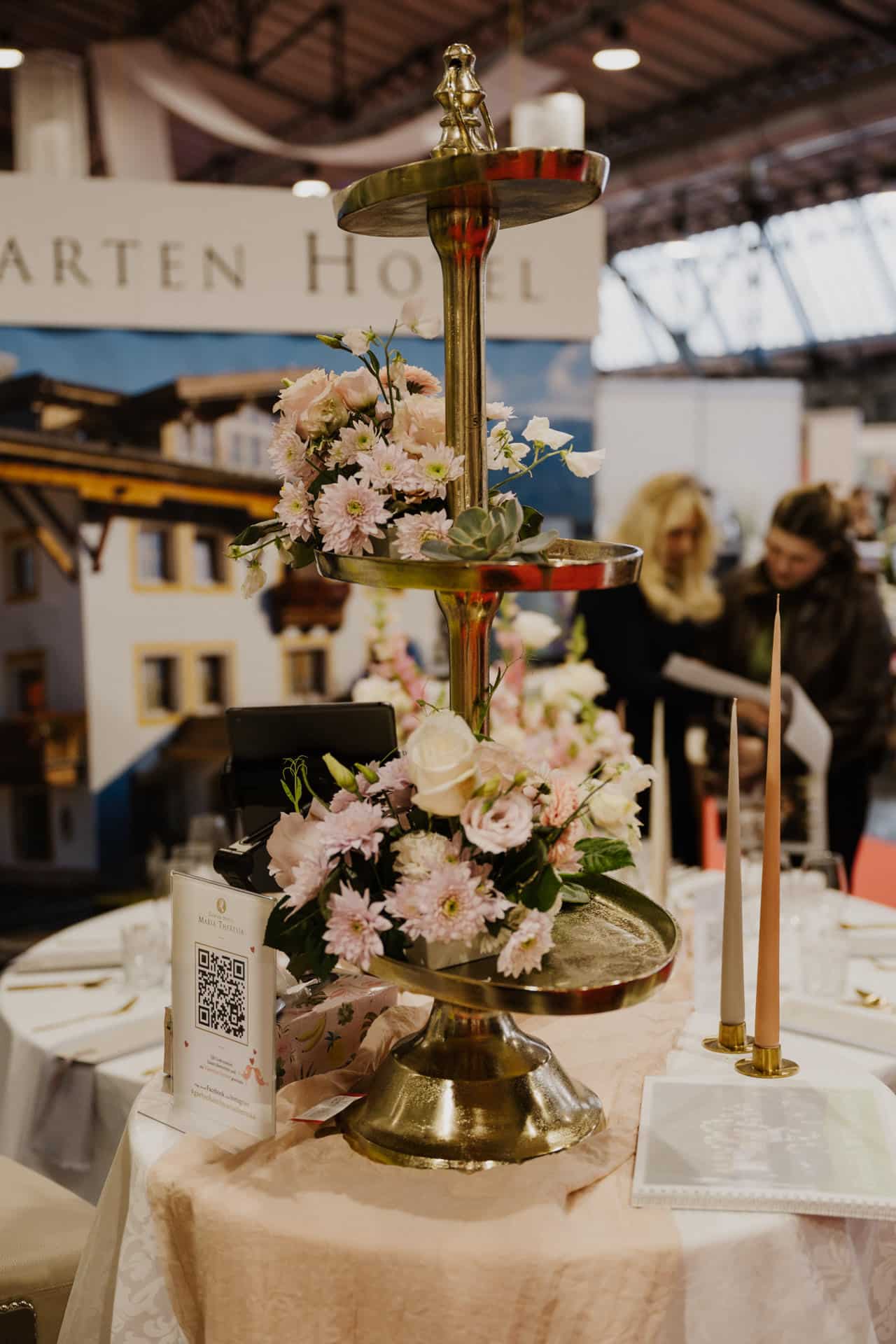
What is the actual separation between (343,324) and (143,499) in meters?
0.82

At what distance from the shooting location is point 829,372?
44.4 feet

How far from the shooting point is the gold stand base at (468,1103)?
3.72ft

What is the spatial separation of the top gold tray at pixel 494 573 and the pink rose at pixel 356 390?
15cm

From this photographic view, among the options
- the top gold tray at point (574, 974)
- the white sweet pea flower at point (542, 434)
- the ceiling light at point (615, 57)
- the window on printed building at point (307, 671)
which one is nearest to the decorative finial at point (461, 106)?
the white sweet pea flower at point (542, 434)

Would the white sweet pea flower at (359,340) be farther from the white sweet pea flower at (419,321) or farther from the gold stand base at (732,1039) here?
the gold stand base at (732,1039)

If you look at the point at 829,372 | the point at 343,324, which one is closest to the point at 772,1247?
the point at 343,324

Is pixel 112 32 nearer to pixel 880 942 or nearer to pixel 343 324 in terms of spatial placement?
pixel 343 324

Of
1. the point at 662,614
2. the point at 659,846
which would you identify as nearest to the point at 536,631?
the point at 659,846

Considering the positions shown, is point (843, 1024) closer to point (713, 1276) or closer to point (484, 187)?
point (713, 1276)

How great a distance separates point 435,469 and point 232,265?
292 cm

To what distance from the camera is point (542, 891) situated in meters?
1.07

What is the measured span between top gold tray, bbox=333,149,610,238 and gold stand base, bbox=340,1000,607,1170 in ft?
2.39

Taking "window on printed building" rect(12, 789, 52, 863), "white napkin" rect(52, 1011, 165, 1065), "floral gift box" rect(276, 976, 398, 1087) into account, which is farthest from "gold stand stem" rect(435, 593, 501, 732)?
"window on printed building" rect(12, 789, 52, 863)

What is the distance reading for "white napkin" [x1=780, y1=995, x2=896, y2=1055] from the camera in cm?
165
